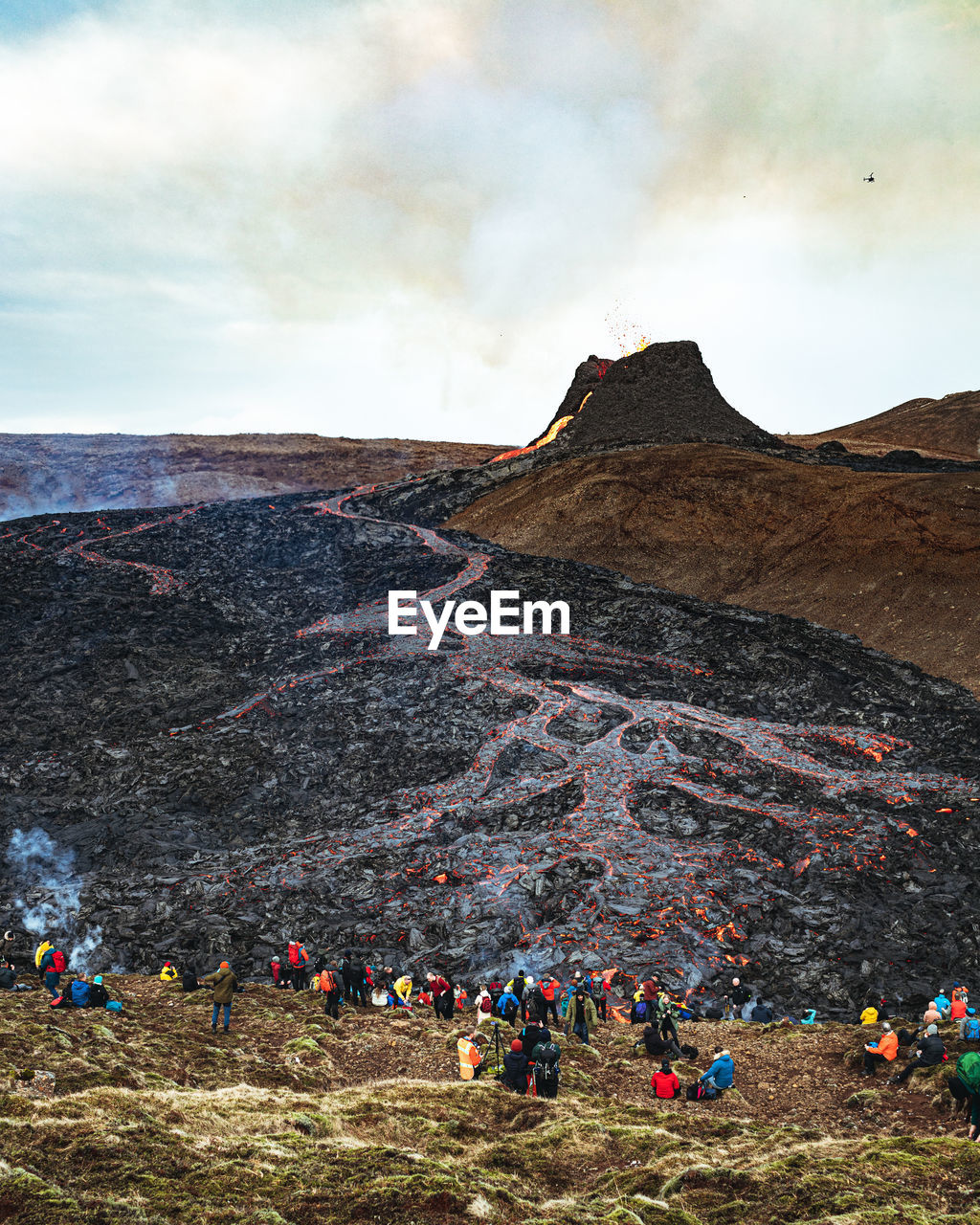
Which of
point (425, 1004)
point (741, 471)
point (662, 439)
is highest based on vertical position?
point (662, 439)

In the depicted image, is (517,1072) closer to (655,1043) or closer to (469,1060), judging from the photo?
(469,1060)

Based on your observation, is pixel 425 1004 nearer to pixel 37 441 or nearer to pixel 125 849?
pixel 125 849

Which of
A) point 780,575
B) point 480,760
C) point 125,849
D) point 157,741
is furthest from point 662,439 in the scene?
point 125,849

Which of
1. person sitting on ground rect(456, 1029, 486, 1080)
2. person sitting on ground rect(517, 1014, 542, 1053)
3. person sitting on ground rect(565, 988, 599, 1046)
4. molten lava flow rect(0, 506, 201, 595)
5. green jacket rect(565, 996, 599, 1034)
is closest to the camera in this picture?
person sitting on ground rect(517, 1014, 542, 1053)

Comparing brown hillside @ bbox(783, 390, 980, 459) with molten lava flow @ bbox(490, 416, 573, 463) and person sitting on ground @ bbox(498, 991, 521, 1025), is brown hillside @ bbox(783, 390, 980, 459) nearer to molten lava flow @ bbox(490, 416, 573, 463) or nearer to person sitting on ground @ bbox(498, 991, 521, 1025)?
molten lava flow @ bbox(490, 416, 573, 463)

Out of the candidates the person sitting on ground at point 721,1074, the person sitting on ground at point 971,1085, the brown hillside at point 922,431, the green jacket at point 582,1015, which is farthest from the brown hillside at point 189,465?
the person sitting on ground at point 971,1085

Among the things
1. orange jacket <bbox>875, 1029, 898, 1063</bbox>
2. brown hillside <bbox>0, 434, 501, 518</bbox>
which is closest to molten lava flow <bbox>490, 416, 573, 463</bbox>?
brown hillside <bbox>0, 434, 501, 518</bbox>
